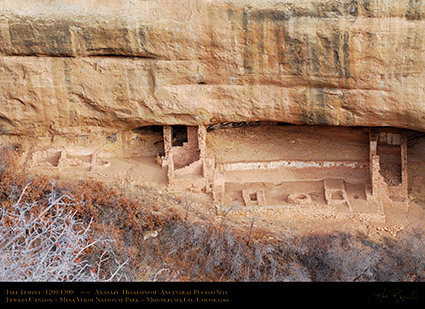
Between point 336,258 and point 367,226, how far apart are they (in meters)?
1.78

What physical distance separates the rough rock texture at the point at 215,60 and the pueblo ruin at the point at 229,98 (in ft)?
0.08

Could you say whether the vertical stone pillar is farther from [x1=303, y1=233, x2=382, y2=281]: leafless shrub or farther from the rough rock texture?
[x1=303, y1=233, x2=382, y2=281]: leafless shrub

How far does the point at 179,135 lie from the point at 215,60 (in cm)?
276

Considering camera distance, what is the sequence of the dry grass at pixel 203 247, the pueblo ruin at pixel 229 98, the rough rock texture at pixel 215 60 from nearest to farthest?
the dry grass at pixel 203 247
the rough rock texture at pixel 215 60
the pueblo ruin at pixel 229 98

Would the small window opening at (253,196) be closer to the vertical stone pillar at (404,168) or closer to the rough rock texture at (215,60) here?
the rough rock texture at (215,60)

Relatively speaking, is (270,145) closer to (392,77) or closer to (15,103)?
(392,77)

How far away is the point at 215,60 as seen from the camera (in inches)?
404

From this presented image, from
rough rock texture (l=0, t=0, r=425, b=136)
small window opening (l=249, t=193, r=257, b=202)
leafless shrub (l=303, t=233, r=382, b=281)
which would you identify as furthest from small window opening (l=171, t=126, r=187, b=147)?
leafless shrub (l=303, t=233, r=382, b=281)

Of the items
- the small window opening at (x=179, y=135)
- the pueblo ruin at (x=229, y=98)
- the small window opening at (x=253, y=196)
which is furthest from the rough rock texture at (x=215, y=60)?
the small window opening at (x=253, y=196)

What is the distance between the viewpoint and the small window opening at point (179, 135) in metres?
12.4

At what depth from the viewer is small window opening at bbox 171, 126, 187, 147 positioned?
12383 mm

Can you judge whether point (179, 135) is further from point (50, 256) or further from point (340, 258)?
point (50, 256)

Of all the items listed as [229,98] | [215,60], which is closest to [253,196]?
[229,98]

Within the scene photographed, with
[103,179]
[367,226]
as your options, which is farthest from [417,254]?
[103,179]
